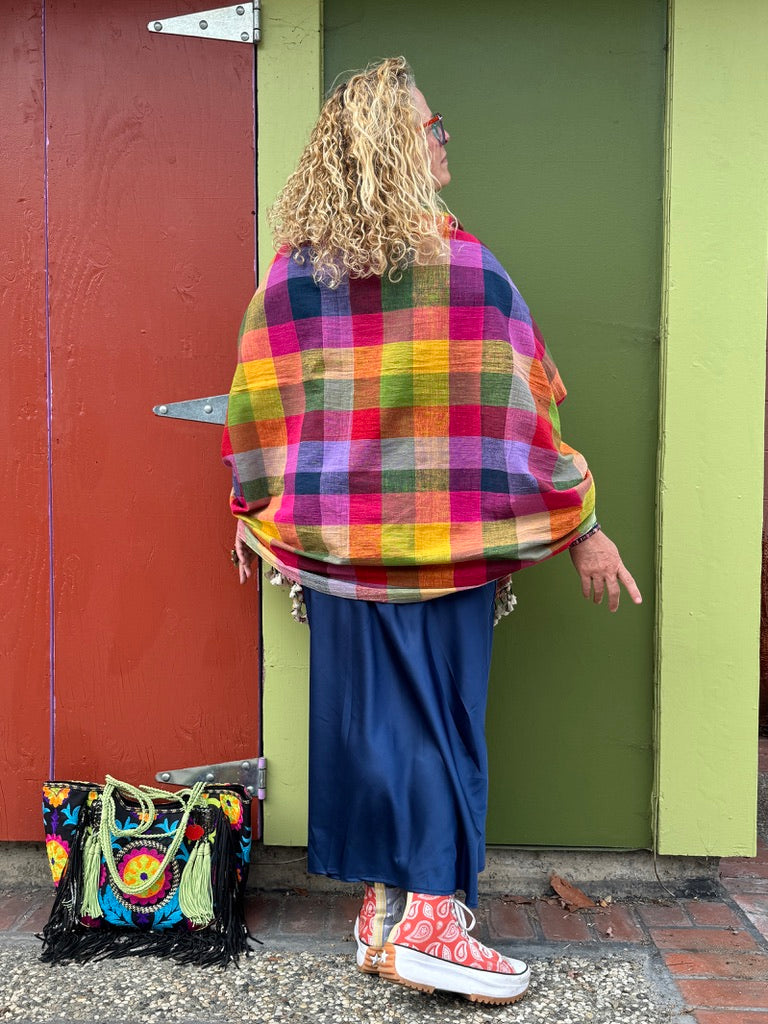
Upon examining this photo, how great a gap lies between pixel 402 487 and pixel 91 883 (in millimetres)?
1288

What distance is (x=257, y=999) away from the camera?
2012 millimetres

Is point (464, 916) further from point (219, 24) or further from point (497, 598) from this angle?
point (219, 24)

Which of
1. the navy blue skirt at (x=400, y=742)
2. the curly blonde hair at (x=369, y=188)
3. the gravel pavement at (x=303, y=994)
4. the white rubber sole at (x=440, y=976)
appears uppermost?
the curly blonde hair at (x=369, y=188)

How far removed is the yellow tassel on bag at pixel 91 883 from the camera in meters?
2.27

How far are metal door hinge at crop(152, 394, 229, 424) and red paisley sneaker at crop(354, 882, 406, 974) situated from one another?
1.28 metres

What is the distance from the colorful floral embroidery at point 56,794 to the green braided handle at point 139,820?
0.33 ft

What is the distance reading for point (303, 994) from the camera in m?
2.03

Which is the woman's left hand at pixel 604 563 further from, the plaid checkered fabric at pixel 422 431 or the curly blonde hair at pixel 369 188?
the curly blonde hair at pixel 369 188

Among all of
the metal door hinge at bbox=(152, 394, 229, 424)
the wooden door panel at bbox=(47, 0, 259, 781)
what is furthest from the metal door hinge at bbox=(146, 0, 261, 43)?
the metal door hinge at bbox=(152, 394, 229, 424)

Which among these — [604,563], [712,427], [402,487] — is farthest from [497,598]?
[712,427]

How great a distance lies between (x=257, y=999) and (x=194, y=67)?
2.37 metres

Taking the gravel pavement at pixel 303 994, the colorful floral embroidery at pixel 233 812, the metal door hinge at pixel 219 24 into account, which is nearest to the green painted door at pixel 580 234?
the metal door hinge at pixel 219 24

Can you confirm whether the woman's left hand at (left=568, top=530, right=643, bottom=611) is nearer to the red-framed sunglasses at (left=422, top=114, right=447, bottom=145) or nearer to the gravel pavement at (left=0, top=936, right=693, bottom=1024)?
the gravel pavement at (left=0, top=936, right=693, bottom=1024)

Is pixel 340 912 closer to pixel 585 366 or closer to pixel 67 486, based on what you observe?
pixel 67 486
